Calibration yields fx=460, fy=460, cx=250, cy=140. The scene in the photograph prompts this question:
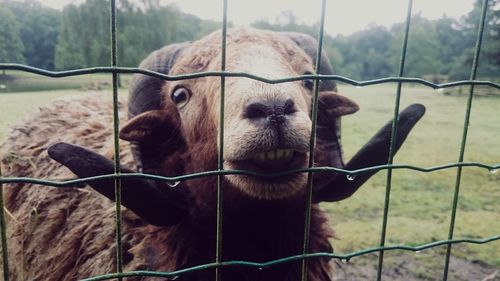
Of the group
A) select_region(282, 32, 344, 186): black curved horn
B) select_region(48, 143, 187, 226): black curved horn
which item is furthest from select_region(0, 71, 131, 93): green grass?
select_region(282, 32, 344, 186): black curved horn

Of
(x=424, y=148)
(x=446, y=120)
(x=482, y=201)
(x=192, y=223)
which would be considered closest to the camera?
(x=192, y=223)

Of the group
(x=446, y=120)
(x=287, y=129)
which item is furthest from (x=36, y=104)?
(x=446, y=120)

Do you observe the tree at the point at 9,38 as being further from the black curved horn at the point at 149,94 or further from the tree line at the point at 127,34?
the black curved horn at the point at 149,94

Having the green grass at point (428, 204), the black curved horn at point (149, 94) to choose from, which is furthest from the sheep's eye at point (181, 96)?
the green grass at point (428, 204)

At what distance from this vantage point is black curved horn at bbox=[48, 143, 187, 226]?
6.40 ft

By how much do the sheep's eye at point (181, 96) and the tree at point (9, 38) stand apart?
97 cm

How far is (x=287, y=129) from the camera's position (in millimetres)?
1884

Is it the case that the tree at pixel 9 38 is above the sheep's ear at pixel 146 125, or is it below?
above

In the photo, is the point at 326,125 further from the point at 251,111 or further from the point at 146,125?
the point at 251,111

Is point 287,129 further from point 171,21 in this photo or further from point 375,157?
point 171,21

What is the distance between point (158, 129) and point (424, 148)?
1133 centimetres

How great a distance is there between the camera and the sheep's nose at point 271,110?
6.08ft

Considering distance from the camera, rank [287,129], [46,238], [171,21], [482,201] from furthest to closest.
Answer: [171,21] < [482,201] < [46,238] < [287,129]

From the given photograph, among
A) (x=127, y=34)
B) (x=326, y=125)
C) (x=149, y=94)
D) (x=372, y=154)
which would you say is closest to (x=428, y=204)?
(x=326, y=125)
